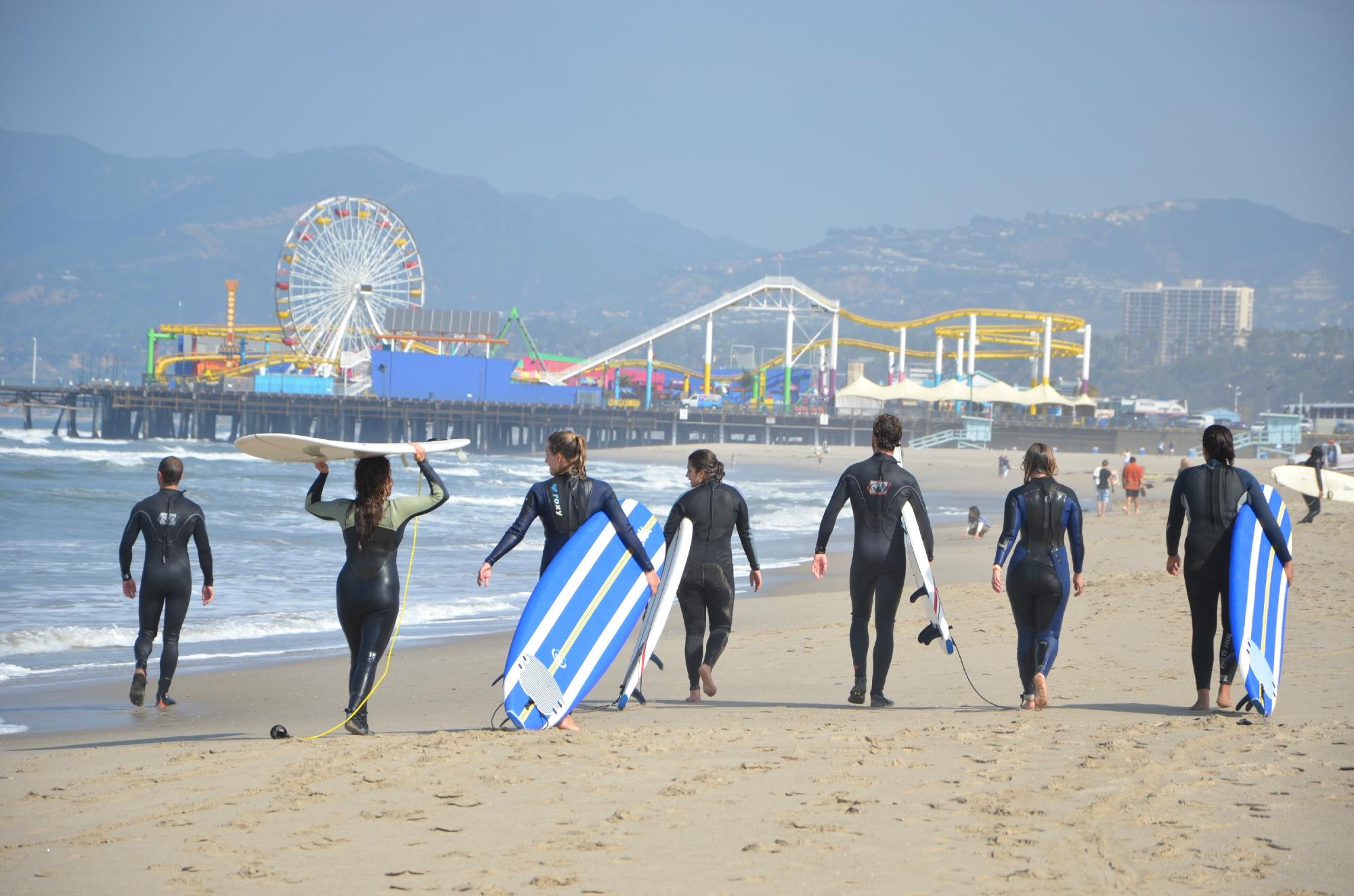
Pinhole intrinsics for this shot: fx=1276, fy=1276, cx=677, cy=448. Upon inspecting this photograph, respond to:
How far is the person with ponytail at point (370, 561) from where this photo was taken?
5.35m

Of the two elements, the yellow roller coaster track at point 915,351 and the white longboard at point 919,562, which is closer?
the white longboard at point 919,562

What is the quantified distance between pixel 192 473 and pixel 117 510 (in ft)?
57.5

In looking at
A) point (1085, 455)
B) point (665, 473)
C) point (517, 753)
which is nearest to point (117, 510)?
point (517, 753)

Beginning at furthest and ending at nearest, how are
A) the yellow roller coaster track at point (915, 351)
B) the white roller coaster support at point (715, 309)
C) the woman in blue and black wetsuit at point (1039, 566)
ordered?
the yellow roller coaster track at point (915, 351), the white roller coaster support at point (715, 309), the woman in blue and black wetsuit at point (1039, 566)

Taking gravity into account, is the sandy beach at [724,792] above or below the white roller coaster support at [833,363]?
below

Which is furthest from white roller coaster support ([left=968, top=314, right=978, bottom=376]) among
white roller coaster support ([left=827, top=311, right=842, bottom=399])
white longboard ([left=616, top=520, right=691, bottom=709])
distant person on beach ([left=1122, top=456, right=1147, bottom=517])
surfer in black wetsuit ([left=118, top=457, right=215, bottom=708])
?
surfer in black wetsuit ([left=118, top=457, right=215, bottom=708])

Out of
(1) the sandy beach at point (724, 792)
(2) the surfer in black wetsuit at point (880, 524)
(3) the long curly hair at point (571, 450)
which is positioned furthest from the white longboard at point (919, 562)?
(3) the long curly hair at point (571, 450)

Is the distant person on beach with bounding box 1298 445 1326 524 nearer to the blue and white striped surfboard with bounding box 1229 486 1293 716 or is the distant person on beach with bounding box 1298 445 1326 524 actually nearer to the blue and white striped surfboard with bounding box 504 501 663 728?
the blue and white striped surfboard with bounding box 1229 486 1293 716

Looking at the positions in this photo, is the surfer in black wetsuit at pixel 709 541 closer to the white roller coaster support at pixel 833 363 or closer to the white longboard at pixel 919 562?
the white longboard at pixel 919 562

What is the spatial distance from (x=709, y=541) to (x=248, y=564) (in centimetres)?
1050

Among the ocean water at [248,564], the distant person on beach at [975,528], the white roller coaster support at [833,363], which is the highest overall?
the white roller coaster support at [833,363]

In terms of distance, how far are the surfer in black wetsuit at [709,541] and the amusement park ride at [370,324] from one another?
2487 inches

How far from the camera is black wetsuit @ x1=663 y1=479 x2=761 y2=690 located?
6.42 m

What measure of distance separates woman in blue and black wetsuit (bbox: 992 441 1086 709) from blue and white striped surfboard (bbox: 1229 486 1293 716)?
687 millimetres
